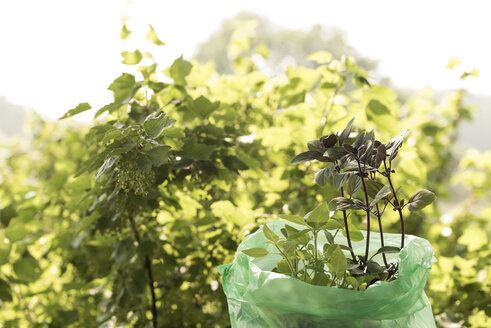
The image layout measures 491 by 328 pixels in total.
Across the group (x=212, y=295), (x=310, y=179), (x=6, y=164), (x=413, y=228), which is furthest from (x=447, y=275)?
(x=6, y=164)

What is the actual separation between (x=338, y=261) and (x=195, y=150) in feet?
1.25

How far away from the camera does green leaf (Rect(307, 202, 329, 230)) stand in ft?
1.83

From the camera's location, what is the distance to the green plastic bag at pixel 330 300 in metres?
0.53

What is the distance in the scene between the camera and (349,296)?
0.53 m

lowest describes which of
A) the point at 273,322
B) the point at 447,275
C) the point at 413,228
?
the point at 413,228

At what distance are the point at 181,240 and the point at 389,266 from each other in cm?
58

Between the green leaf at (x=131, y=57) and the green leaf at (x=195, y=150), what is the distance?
0.71 feet

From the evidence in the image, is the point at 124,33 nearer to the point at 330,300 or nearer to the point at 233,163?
the point at 233,163

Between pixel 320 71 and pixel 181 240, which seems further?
pixel 320 71

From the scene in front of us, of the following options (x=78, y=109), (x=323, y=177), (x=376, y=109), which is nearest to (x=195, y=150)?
(x=78, y=109)

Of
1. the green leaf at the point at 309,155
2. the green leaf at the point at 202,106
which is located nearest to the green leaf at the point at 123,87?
the green leaf at the point at 202,106

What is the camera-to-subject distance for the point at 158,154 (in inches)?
26.3

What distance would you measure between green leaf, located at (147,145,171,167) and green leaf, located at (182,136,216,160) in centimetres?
16

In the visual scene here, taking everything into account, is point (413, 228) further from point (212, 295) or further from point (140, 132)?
point (140, 132)
